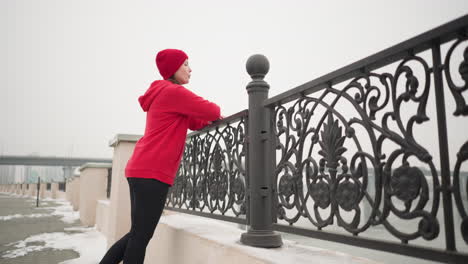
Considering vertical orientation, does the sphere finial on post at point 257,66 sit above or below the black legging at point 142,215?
above

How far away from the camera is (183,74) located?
8.81 ft

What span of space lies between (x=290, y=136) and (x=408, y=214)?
0.89 m

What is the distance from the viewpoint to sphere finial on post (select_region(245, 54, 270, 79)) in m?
2.28

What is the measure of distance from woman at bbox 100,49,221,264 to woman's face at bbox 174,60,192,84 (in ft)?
0.08

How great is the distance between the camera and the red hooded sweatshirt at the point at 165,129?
7.46ft

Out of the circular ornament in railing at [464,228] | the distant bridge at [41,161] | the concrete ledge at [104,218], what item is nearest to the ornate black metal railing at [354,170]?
the circular ornament in railing at [464,228]

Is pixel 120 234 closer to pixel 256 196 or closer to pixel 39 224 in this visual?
pixel 256 196

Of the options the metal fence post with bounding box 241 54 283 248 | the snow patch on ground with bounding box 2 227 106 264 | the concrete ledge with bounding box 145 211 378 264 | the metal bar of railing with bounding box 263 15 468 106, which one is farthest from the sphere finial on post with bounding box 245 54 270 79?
the snow patch on ground with bounding box 2 227 106 264

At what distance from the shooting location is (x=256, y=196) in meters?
2.12

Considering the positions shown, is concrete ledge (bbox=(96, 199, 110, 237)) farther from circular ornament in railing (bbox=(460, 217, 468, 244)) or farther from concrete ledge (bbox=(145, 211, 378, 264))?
circular ornament in railing (bbox=(460, 217, 468, 244))

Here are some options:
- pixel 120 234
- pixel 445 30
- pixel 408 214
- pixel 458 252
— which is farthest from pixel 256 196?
pixel 120 234

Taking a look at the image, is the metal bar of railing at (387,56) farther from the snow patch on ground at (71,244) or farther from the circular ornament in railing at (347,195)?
the snow patch on ground at (71,244)

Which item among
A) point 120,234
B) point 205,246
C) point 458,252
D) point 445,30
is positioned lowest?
point 120,234

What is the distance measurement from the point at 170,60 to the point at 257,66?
2.59ft
